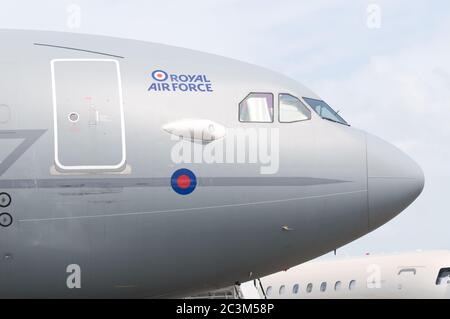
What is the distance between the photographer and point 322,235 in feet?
43.7

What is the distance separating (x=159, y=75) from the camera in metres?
13.5

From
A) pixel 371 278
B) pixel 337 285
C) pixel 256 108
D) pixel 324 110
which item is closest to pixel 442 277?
pixel 371 278

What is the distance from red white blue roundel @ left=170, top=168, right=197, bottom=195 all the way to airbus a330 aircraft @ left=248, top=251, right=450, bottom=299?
20683 mm

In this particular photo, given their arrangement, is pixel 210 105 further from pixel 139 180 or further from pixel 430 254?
pixel 430 254

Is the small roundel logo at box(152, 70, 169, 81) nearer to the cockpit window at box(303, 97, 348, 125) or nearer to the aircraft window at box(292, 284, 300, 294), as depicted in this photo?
the cockpit window at box(303, 97, 348, 125)

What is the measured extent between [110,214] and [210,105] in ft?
7.17

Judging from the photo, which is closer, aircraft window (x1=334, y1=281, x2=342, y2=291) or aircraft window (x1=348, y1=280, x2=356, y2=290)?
aircraft window (x1=348, y1=280, x2=356, y2=290)

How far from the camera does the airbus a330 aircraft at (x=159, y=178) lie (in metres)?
12.7

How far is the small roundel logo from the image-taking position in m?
13.5

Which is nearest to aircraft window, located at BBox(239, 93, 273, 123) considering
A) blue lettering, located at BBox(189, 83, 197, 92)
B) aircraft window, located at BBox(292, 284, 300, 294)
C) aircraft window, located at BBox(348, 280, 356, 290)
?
blue lettering, located at BBox(189, 83, 197, 92)

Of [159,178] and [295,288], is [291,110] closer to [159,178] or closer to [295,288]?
[159,178]

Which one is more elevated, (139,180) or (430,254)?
(139,180)

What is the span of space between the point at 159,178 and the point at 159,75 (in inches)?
A: 64.7
